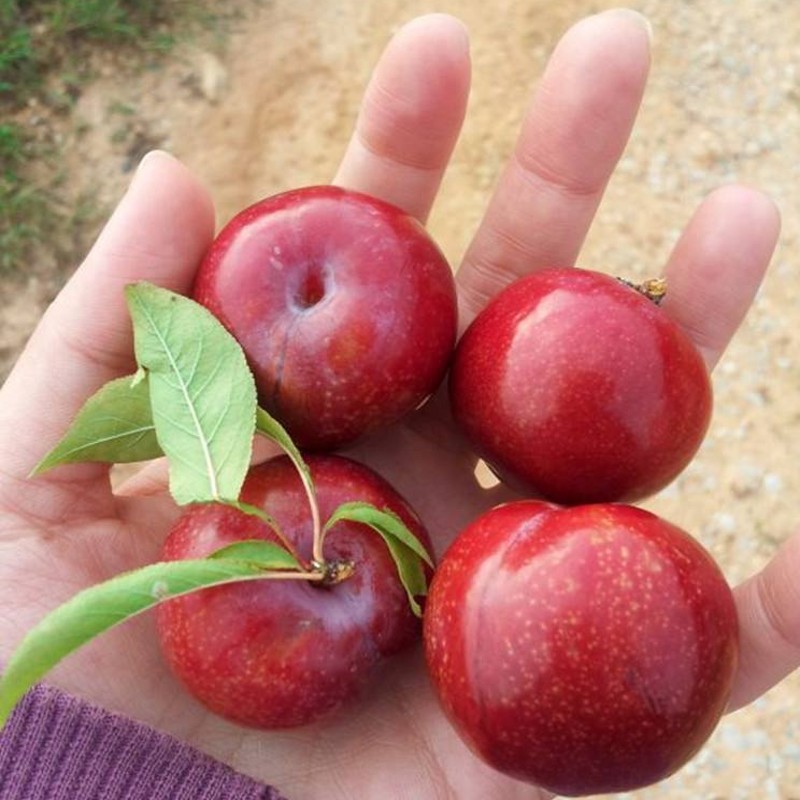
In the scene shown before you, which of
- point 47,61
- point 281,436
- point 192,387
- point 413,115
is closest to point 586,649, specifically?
point 281,436

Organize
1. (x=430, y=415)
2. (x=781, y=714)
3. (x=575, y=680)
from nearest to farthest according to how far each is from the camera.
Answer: (x=575, y=680), (x=430, y=415), (x=781, y=714)

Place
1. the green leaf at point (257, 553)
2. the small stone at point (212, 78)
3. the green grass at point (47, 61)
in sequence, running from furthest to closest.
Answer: the small stone at point (212, 78) < the green grass at point (47, 61) < the green leaf at point (257, 553)

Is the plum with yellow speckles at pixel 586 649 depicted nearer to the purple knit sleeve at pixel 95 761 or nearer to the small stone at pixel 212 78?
the purple knit sleeve at pixel 95 761

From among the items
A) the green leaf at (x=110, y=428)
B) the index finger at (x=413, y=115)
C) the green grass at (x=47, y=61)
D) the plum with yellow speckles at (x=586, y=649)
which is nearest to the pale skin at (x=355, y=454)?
the index finger at (x=413, y=115)

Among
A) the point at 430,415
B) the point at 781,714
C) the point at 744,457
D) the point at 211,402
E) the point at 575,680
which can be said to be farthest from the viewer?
the point at 744,457

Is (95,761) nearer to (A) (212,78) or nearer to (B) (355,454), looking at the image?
(B) (355,454)

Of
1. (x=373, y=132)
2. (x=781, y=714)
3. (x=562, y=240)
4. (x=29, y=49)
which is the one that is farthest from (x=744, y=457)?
(x=29, y=49)

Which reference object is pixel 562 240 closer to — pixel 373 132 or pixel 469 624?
pixel 373 132

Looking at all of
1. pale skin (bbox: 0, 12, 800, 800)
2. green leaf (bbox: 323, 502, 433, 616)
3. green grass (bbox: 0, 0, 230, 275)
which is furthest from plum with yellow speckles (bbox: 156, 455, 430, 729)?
green grass (bbox: 0, 0, 230, 275)
